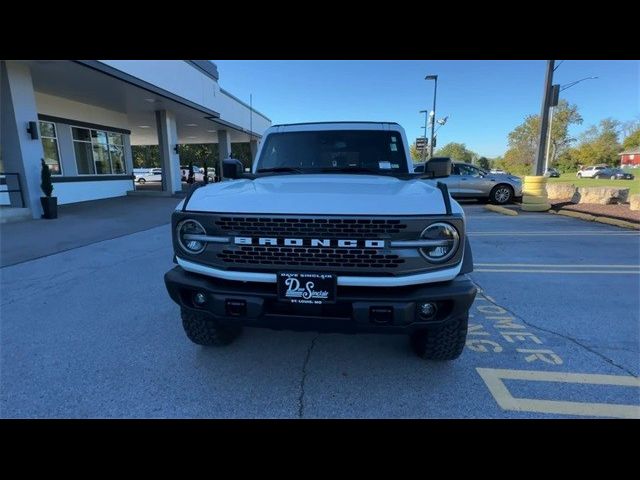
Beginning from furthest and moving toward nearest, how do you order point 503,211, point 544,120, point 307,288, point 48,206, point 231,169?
point 503,211, point 544,120, point 48,206, point 231,169, point 307,288

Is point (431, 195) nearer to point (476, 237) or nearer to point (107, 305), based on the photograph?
point (107, 305)

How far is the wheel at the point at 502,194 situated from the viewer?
13508mm

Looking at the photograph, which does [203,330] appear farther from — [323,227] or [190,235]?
[323,227]

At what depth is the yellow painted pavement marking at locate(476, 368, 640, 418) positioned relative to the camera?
2.21m

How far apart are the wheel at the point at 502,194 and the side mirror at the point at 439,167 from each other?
37.7 ft

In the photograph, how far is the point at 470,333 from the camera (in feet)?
10.7

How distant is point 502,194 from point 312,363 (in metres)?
13.2

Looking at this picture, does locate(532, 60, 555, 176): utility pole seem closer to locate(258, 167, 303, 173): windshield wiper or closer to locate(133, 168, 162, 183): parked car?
locate(258, 167, 303, 173): windshield wiper

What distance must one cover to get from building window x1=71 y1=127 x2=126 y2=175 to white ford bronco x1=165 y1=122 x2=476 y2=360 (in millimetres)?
15909

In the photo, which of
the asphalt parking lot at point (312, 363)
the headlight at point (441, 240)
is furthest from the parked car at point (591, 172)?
the headlight at point (441, 240)

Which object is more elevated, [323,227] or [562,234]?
[323,227]

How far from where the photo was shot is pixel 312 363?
277cm

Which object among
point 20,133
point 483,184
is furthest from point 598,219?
point 20,133
